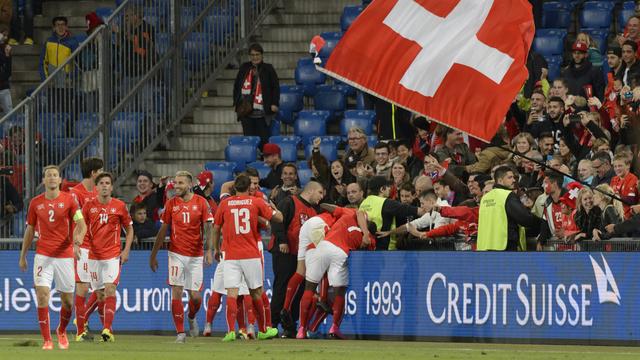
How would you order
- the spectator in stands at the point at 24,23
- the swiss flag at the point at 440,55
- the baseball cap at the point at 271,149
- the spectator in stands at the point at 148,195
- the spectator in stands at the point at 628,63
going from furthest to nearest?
the spectator in stands at the point at 24,23 → the spectator in stands at the point at 148,195 → the baseball cap at the point at 271,149 → the spectator in stands at the point at 628,63 → the swiss flag at the point at 440,55

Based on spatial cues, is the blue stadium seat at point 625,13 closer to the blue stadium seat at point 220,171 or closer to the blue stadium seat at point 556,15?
the blue stadium seat at point 556,15

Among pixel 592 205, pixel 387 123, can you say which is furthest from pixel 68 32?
pixel 592 205

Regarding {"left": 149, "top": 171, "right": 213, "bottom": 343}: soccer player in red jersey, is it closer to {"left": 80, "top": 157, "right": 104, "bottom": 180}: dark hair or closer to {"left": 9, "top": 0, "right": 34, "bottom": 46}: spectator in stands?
{"left": 80, "top": 157, "right": 104, "bottom": 180}: dark hair

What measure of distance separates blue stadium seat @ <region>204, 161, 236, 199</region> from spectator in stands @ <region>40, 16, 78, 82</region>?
13.8 ft

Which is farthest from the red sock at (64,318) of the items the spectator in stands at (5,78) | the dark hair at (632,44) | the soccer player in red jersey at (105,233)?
the spectator in stands at (5,78)

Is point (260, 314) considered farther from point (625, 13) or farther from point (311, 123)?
point (625, 13)

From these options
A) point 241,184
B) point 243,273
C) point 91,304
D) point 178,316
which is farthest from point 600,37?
point 91,304

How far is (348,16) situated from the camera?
1086 inches

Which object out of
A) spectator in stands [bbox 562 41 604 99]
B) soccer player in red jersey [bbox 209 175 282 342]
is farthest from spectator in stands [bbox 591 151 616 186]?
soccer player in red jersey [bbox 209 175 282 342]

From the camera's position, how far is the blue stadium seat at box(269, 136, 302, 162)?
26062mm

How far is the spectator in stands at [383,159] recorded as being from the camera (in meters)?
22.6

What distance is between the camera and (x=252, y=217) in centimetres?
2061

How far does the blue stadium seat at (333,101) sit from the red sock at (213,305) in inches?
240

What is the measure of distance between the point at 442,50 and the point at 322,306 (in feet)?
19.0
